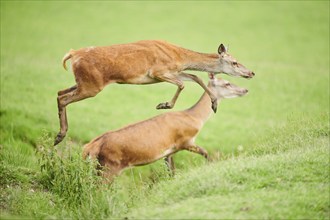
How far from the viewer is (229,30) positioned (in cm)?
3556

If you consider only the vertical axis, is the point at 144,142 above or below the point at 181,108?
above

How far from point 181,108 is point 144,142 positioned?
30.6 ft

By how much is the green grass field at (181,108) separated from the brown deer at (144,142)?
37 cm

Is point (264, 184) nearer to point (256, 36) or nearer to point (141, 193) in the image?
point (141, 193)

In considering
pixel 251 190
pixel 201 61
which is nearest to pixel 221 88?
pixel 201 61

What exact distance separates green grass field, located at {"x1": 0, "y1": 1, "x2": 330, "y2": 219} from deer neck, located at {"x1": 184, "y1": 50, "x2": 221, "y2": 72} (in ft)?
5.15

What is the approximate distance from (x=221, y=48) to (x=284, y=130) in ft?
6.05

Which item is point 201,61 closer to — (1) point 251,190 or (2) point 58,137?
(2) point 58,137

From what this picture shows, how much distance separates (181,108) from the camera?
21.3 metres

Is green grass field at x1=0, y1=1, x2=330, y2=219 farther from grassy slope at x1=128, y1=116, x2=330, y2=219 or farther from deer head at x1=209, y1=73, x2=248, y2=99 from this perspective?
deer head at x1=209, y1=73, x2=248, y2=99

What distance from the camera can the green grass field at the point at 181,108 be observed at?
979cm

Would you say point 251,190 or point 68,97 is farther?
point 68,97

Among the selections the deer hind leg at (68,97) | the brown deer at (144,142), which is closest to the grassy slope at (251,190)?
the brown deer at (144,142)

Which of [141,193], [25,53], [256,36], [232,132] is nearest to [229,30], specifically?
[256,36]
